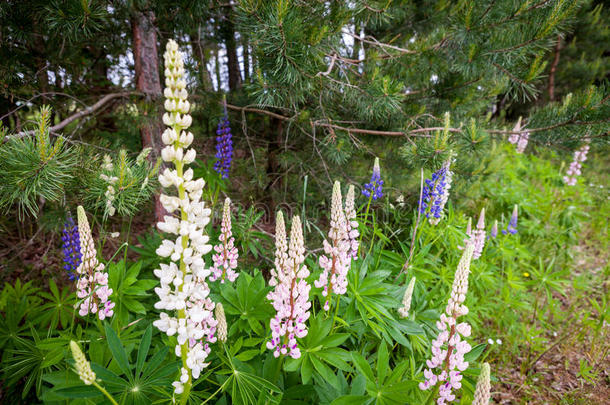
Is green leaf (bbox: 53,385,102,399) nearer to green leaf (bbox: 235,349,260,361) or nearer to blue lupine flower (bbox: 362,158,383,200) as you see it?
green leaf (bbox: 235,349,260,361)

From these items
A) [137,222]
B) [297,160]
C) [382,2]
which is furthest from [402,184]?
[137,222]

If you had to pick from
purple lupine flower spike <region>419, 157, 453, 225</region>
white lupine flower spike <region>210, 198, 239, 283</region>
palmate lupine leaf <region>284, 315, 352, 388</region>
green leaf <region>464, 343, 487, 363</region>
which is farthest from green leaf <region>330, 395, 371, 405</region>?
purple lupine flower spike <region>419, 157, 453, 225</region>

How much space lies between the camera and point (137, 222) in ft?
14.1

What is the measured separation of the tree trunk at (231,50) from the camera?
342 centimetres

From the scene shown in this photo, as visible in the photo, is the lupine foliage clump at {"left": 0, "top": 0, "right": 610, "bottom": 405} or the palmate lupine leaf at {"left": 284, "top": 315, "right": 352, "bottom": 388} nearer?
the lupine foliage clump at {"left": 0, "top": 0, "right": 610, "bottom": 405}

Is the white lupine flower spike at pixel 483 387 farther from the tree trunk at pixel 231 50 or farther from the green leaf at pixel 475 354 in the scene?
the tree trunk at pixel 231 50

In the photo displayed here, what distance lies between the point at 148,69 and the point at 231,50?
1.74 m

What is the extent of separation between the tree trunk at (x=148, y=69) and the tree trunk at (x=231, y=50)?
2.68 ft

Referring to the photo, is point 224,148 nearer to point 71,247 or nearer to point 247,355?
point 71,247

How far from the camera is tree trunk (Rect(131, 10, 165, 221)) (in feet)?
8.59

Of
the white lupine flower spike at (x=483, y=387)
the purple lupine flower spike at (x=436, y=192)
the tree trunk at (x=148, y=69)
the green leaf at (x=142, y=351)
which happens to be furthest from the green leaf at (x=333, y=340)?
the tree trunk at (x=148, y=69)

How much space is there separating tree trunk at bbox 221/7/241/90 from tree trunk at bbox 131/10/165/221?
0.82m

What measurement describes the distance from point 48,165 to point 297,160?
7.33 feet

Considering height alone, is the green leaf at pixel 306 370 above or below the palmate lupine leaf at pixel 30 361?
above
